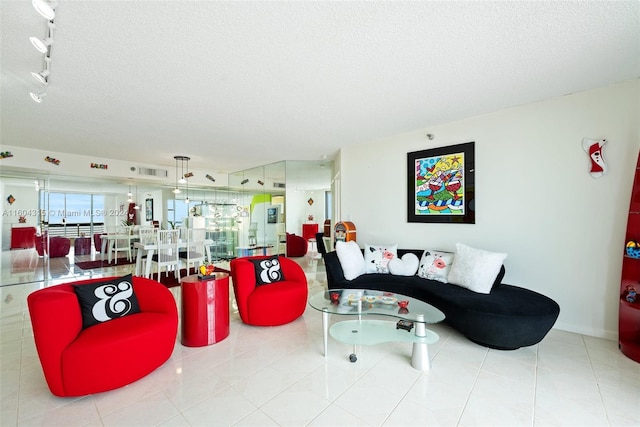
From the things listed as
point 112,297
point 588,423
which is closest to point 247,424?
point 112,297

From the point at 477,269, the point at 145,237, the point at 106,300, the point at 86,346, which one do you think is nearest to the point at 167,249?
the point at 145,237

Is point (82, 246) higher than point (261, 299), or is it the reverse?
point (82, 246)

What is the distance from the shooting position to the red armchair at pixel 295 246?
308 inches

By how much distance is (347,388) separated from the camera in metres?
2.00

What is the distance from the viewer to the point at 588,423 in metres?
1.67

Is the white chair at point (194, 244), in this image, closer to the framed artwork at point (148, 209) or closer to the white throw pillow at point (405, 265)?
the framed artwork at point (148, 209)

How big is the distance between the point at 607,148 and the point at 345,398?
355 cm

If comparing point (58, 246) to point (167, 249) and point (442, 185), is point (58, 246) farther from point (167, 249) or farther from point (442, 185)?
point (442, 185)

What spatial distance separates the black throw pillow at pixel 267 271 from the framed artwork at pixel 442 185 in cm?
220

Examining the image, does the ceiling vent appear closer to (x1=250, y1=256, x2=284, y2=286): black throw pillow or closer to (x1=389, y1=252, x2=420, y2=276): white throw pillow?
(x1=250, y1=256, x2=284, y2=286): black throw pillow

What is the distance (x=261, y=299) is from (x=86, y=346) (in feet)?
4.94

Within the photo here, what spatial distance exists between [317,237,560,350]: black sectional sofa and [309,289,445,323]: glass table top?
0.36 m

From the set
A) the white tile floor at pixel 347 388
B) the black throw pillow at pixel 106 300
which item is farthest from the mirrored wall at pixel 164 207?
the black throw pillow at pixel 106 300

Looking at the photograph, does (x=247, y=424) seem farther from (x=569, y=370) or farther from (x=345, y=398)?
(x=569, y=370)
